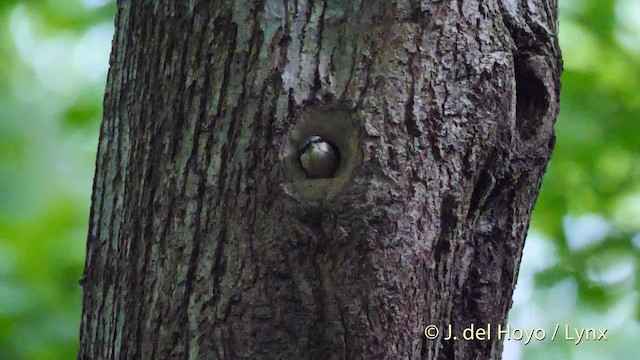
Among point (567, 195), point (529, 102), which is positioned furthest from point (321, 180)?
point (567, 195)

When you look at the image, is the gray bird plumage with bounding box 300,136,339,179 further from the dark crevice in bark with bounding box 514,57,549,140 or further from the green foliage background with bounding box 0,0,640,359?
the green foliage background with bounding box 0,0,640,359

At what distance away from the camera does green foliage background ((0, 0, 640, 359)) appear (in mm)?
2586

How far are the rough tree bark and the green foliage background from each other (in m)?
1.44

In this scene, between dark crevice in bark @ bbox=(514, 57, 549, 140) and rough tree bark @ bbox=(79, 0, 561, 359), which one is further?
dark crevice in bark @ bbox=(514, 57, 549, 140)

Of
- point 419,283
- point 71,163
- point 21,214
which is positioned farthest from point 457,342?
point 71,163

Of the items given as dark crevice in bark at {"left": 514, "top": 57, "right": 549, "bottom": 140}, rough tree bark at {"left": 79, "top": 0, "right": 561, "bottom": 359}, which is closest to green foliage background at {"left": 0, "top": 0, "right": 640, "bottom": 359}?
rough tree bark at {"left": 79, "top": 0, "right": 561, "bottom": 359}

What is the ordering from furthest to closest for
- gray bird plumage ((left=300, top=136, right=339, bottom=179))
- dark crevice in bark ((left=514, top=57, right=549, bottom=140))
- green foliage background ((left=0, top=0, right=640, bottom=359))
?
green foliage background ((left=0, top=0, right=640, bottom=359))
dark crevice in bark ((left=514, top=57, right=549, bottom=140))
gray bird plumage ((left=300, top=136, right=339, bottom=179))

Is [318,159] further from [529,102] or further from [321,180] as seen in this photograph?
[529,102]

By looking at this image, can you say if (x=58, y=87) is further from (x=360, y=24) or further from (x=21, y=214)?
(x=360, y=24)

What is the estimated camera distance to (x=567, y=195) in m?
2.77

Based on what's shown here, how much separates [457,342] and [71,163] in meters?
2.47

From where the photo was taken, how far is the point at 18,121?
3.16m

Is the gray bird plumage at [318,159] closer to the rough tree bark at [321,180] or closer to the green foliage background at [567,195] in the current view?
the rough tree bark at [321,180]

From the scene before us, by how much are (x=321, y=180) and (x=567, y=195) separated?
1.95 metres
